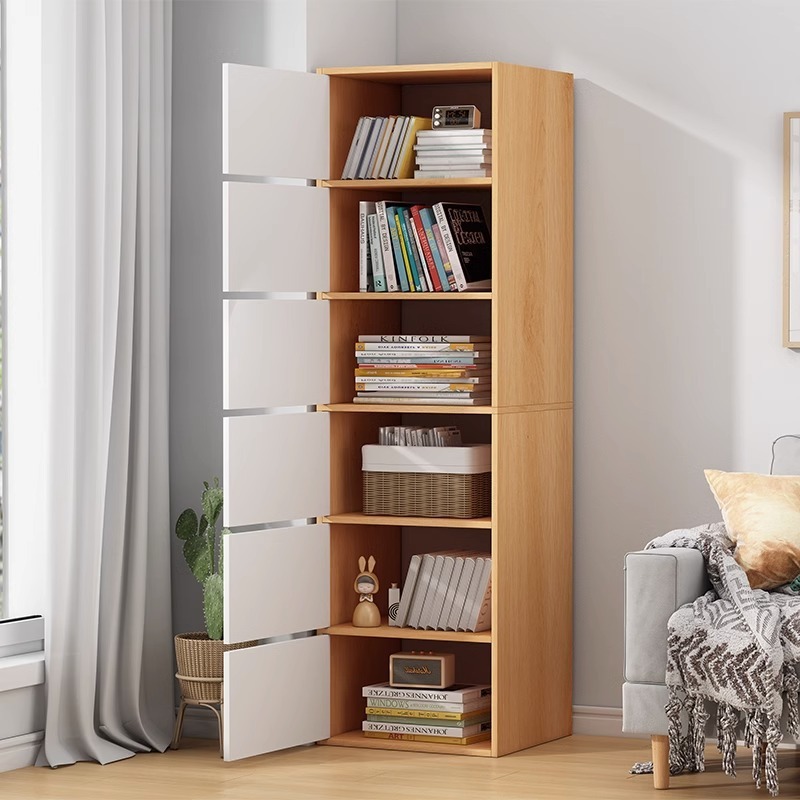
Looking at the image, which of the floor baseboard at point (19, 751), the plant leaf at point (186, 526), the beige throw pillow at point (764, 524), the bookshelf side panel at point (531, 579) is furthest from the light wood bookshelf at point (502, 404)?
the floor baseboard at point (19, 751)

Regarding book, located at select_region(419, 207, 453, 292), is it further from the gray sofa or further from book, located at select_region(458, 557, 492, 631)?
the gray sofa

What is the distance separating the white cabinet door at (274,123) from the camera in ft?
13.8

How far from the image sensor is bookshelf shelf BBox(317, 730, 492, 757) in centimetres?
443

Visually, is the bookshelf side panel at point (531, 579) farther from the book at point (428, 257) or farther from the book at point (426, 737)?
the book at point (428, 257)

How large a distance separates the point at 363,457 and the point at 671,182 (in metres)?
1.22

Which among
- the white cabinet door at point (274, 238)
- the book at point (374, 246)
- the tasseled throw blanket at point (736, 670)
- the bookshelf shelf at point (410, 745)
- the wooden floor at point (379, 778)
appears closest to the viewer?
the tasseled throw blanket at point (736, 670)

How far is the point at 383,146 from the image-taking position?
453 cm

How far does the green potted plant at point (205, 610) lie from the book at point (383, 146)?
1.03 m

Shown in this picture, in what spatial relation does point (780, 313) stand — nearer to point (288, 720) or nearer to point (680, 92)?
point (680, 92)

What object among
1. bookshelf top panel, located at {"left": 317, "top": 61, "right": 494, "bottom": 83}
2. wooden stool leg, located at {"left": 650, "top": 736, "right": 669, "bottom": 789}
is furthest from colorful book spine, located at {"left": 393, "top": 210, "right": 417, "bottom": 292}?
wooden stool leg, located at {"left": 650, "top": 736, "right": 669, "bottom": 789}

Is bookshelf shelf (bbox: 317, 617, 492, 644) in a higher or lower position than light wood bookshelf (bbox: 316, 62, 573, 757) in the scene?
lower

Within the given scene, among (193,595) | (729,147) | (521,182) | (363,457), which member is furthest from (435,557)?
(729,147)

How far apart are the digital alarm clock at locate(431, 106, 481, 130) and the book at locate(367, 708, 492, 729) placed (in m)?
1.67

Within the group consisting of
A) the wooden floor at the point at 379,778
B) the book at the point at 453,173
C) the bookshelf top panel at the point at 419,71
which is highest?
the bookshelf top panel at the point at 419,71
